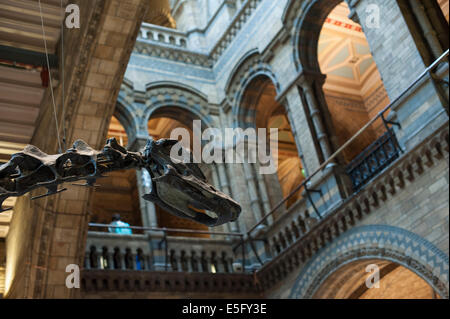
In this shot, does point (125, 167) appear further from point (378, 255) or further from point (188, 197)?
point (378, 255)

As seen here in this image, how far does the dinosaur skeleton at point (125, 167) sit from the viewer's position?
3121 mm

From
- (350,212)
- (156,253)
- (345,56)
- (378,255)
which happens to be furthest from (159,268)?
(345,56)

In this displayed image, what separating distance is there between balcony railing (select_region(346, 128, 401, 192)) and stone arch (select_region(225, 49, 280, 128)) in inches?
136

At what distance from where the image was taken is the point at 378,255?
8.56 metres

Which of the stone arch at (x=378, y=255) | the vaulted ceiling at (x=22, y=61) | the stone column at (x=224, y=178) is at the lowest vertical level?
the stone arch at (x=378, y=255)

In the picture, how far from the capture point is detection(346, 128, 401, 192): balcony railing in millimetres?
8773

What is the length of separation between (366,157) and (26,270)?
5.18 metres

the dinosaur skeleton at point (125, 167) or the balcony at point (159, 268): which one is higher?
the balcony at point (159, 268)

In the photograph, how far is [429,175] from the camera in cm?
780

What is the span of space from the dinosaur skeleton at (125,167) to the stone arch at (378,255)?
5041 millimetres

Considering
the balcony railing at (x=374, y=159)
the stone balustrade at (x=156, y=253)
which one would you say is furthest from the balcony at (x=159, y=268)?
the balcony railing at (x=374, y=159)

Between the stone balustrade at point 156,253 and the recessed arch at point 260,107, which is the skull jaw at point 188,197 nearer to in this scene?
the stone balustrade at point 156,253

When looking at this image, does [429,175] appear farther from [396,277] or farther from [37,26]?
[37,26]
